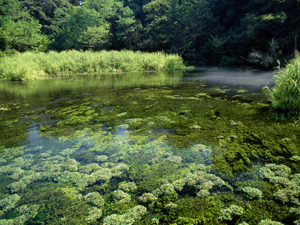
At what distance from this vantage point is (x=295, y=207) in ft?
6.33

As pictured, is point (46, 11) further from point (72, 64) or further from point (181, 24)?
point (72, 64)

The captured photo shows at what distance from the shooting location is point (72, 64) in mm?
14562

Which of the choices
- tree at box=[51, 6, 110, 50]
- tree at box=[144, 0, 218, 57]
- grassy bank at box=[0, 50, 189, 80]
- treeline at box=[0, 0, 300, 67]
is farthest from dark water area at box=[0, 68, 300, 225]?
tree at box=[51, 6, 110, 50]

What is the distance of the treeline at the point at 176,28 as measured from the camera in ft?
52.4

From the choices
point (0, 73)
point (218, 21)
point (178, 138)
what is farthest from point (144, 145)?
point (218, 21)

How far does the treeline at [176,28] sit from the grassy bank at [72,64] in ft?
21.5

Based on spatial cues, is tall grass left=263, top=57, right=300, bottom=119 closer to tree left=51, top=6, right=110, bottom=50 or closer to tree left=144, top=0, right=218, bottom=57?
tree left=144, top=0, right=218, bottom=57

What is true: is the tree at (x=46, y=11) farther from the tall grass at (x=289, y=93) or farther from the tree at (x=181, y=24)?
the tall grass at (x=289, y=93)

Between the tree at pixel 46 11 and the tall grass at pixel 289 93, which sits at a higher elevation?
the tree at pixel 46 11

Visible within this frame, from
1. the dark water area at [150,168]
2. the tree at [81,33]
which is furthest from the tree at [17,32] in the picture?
the dark water area at [150,168]

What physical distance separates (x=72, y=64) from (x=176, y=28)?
16508 mm

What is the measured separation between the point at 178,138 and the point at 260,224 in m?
1.93

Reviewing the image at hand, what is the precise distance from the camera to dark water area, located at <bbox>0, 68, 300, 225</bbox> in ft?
6.46

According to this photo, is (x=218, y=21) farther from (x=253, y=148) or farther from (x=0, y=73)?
(x=253, y=148)
